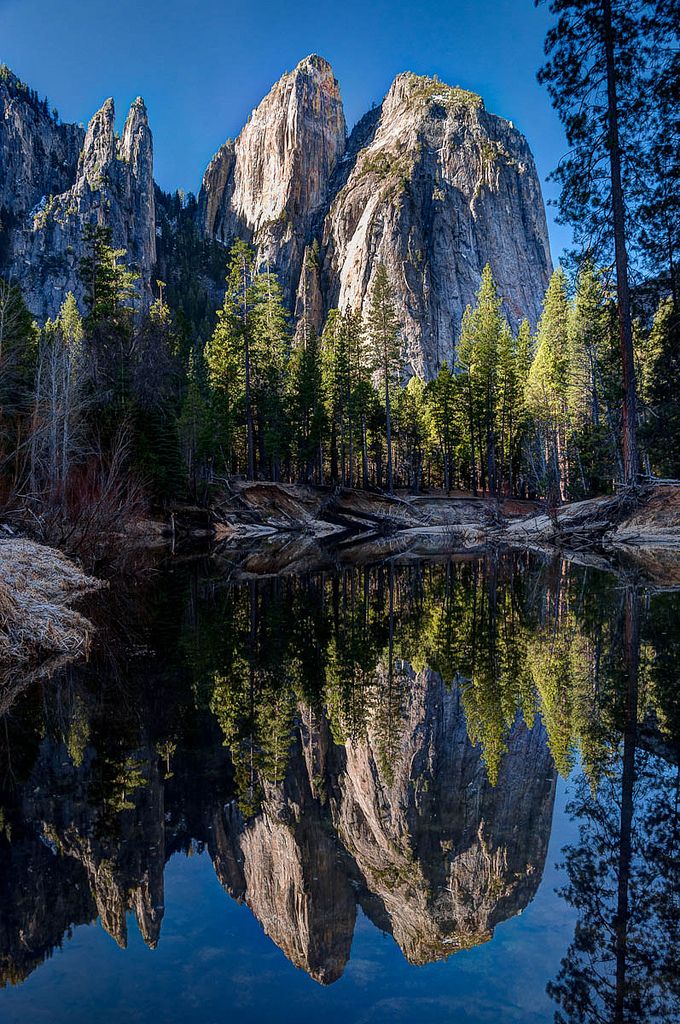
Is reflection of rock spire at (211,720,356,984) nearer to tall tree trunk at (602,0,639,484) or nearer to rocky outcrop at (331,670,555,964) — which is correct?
rocky outcrop at (331,670,555,964)

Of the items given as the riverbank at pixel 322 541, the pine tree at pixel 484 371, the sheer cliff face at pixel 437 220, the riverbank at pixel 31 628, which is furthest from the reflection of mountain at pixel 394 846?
the sheer cliff face at pixel 437 220

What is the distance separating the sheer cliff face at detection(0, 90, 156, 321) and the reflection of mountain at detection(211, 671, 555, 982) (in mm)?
115892

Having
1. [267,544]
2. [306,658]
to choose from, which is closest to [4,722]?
[306,658]

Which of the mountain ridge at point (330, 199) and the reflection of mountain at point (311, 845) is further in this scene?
the mountain ridge at point (330, 199)

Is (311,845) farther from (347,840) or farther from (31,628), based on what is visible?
(31,628)

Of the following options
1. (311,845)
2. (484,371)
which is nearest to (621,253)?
(311,845)

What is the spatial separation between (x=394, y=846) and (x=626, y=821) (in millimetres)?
1254

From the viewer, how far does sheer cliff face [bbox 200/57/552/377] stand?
105m

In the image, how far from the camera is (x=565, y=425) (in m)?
44.8

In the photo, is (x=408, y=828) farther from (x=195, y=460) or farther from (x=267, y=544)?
(x=195, y=460)

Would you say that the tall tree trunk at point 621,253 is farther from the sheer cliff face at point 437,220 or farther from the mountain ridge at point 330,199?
the sheer cliff face at point 437,220

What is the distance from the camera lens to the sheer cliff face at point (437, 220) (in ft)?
339

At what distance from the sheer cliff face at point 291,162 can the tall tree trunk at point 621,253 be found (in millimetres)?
118602

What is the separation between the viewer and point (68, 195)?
12119 centimetres
